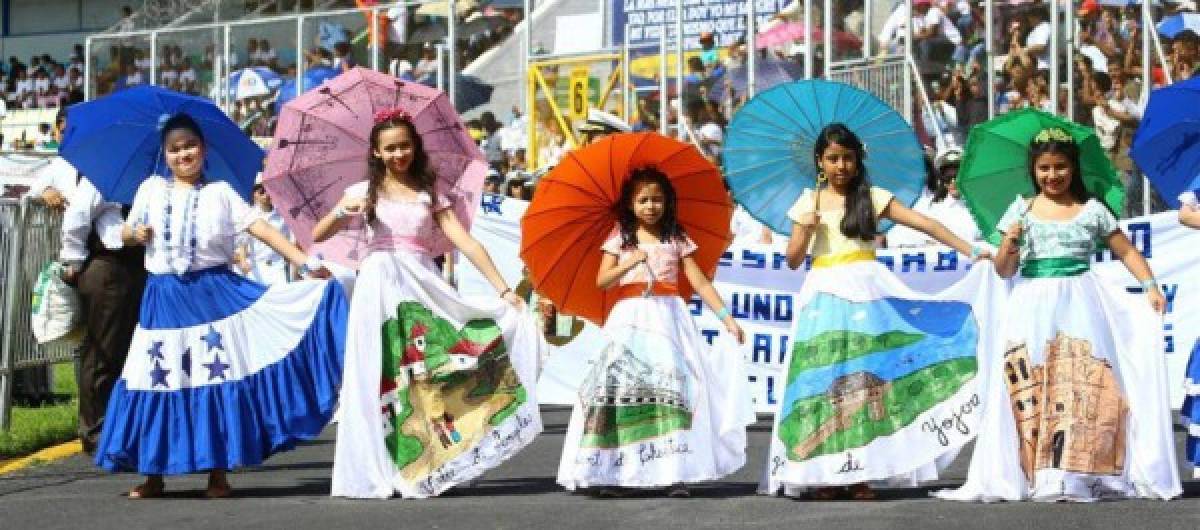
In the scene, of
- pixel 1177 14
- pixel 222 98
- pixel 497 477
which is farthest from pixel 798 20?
pixel 497 477

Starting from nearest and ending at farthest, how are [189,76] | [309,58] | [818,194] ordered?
[818,194], [309,58], [189,76]

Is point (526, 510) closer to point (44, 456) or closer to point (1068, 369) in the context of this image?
point (1068, 369)

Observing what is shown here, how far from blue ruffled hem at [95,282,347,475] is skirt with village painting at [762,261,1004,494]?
2.12m

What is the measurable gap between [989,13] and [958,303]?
7753mm

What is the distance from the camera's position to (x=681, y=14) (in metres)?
18.8

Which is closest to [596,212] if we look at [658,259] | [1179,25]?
[658,259]

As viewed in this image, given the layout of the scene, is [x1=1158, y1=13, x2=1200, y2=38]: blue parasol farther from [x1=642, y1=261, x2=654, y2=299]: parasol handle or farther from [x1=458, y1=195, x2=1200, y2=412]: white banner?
[x1=642, y1=261, x2=654, y2=299]: parasol handle

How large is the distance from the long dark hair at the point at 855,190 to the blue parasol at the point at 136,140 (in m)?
2.78

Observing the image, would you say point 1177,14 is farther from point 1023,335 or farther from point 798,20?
point 1023,335

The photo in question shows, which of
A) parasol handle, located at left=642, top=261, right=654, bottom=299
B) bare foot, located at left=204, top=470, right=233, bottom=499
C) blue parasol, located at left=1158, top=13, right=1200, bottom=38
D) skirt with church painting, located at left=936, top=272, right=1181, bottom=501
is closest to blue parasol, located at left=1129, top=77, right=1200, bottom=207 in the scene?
skirt with church painting, located at left=936, top=272, right=1181, bottom=501

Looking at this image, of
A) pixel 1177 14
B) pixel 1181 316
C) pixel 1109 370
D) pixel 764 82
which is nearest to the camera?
pixel 1109 370

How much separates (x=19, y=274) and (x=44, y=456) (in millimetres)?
1401

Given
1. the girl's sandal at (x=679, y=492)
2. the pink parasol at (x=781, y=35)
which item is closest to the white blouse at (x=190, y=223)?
the girl's sandal at (x=679, y=492)

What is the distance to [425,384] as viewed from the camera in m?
9.77
